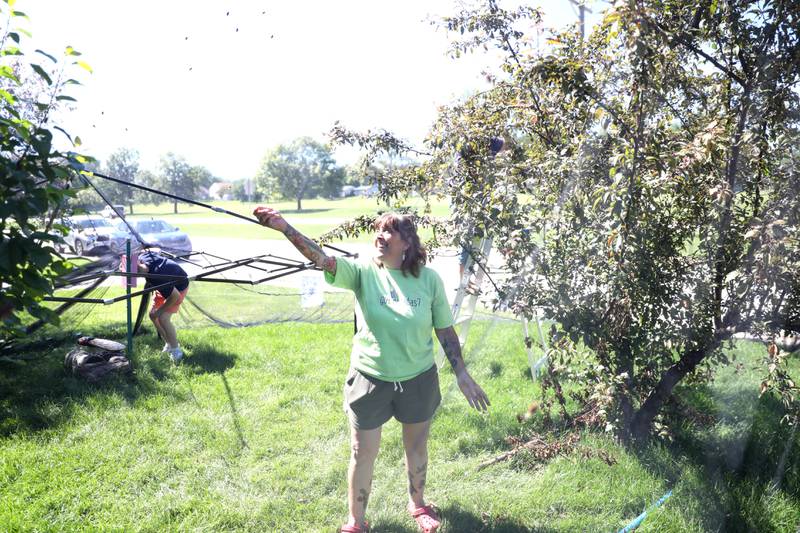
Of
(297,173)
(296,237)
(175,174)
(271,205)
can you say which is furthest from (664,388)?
(297,173)

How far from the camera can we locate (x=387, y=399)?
302 centimetres

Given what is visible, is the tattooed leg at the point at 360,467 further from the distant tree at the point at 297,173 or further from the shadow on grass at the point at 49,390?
the distant tree at the point at 297,173

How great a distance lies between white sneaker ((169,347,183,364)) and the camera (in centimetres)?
609

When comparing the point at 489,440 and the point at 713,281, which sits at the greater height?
the point at 713,281

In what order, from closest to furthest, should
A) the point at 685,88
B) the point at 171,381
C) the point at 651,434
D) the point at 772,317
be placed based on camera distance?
the point at 772,317 → the point at 685,88 → the point at 651,434 → the point at 171,381

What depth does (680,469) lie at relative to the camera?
3656 millimetres

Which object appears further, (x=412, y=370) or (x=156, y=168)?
(x=156, y=168)

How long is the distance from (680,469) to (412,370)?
1967 millimetres

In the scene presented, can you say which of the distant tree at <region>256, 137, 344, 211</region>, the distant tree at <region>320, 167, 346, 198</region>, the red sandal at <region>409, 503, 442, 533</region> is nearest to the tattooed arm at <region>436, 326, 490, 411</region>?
the red sandal at <region>409, 503, 442, 533</region>

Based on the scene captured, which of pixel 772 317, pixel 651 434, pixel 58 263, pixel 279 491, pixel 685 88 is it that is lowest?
A: pixel 279 491

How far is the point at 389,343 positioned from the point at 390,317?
0.44ft

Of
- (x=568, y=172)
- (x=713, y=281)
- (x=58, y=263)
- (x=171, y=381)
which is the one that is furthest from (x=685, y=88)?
(x=171, y=381)

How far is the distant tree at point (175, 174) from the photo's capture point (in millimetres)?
36781

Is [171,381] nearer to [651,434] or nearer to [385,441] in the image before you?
[385,441]
